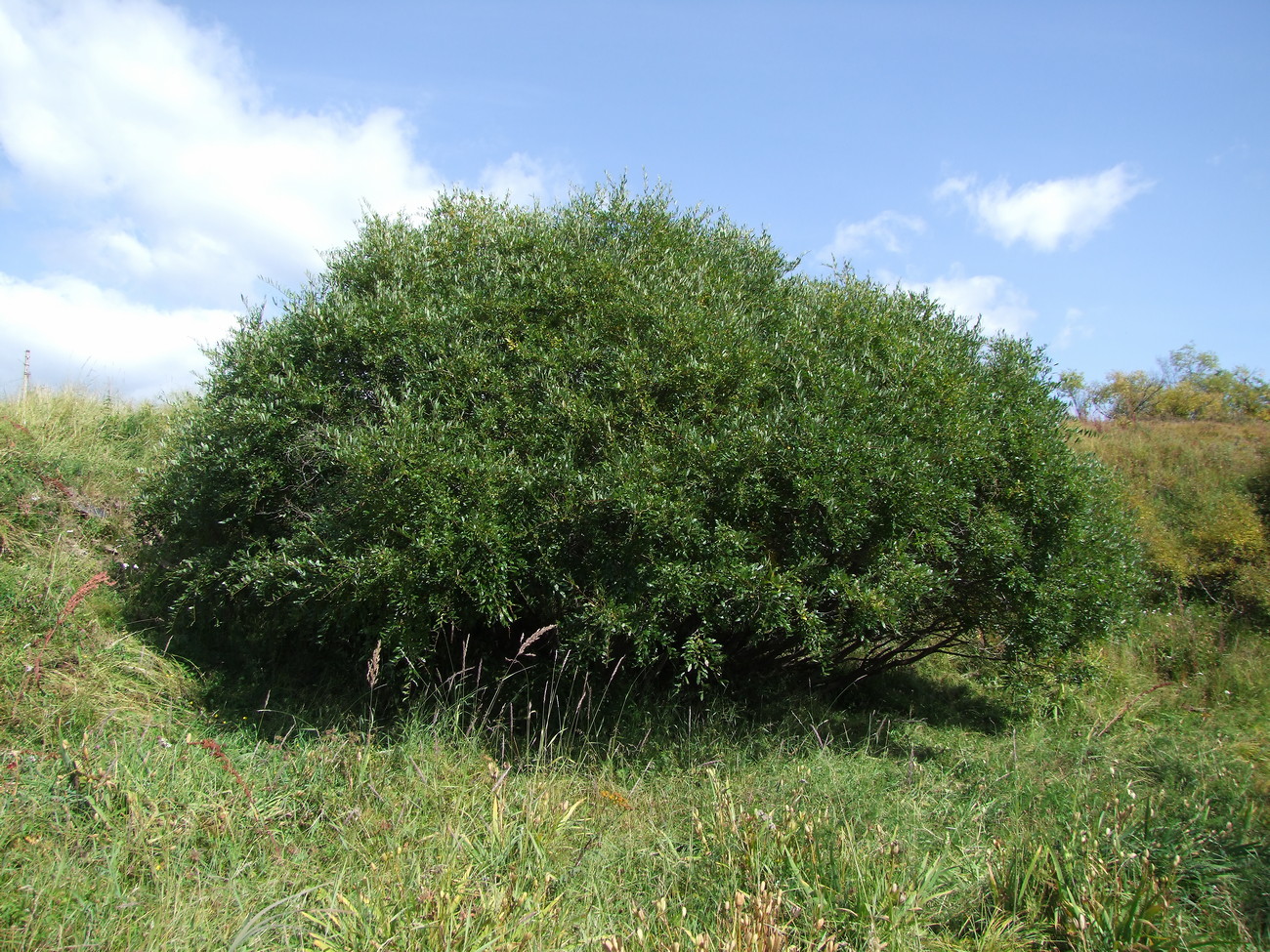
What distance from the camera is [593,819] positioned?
4371 mm

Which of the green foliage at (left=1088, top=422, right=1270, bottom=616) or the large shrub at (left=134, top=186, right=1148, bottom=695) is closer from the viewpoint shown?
the large shrub at (left=134, top=186, right=1148, bottom=695)

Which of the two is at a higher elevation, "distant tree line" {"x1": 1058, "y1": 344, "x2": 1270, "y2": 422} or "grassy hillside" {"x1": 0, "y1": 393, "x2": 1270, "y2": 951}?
"distant tree line" {"x1": 1058, "y1": 344, "x2": 1270, "y2": 422}

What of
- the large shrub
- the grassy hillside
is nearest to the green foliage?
the grassy hillside

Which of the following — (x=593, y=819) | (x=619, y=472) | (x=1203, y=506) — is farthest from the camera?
(x=1203, y=506)

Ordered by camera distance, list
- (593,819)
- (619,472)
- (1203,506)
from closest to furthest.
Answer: (593,819) < (619,472) < (1203,506)

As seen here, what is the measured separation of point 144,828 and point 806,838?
3.32 metres

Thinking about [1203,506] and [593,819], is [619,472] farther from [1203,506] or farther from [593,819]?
[1203,506]

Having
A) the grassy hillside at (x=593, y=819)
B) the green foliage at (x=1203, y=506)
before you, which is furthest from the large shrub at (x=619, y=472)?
the green foliage at (x=1203, y=506)

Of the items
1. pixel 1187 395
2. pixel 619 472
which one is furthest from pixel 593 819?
pixel 1187 395

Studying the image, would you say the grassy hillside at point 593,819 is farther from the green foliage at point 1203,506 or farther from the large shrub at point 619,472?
the green foliage at point 1203,506

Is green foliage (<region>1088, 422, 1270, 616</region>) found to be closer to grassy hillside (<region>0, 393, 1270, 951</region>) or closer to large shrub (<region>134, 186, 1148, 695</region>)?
grassy hillside (<region>0, 393, 1270, 951</region>)

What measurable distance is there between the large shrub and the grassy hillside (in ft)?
2.48

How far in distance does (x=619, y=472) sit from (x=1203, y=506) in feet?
31.6

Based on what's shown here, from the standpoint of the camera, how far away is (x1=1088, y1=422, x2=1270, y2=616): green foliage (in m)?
9.31
